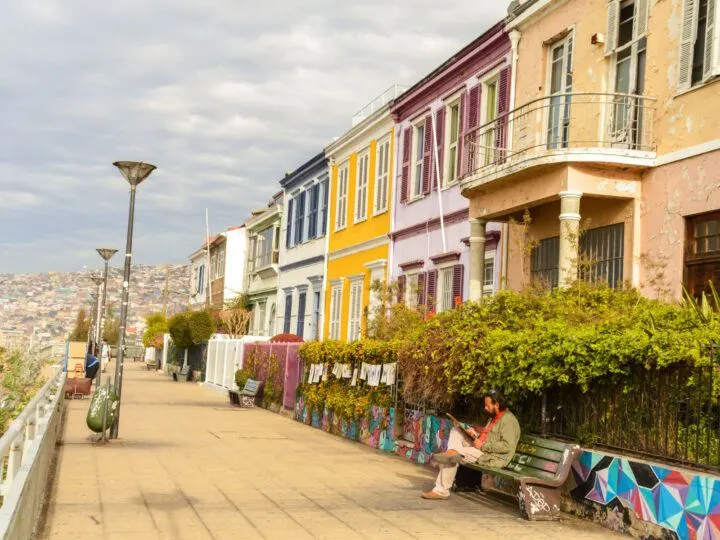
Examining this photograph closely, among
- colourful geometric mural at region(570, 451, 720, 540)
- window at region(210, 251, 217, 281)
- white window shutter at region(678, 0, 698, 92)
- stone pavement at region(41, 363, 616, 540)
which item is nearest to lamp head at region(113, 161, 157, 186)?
stone pavement at region(41, 363, 616, 540)

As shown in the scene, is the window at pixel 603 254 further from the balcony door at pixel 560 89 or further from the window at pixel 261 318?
the window at pixel 261 318

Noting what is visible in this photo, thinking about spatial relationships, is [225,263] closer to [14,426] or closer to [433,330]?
[433,330]

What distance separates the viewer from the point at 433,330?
1405 centimetres

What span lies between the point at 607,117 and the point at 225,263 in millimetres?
37668

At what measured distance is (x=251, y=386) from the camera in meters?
28.8

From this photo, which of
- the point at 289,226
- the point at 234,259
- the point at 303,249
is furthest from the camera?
the point at 234,259

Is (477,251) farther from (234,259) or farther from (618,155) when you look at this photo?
(234,259)

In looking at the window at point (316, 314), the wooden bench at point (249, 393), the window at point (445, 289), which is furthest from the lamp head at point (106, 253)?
the window at point (445, 289)

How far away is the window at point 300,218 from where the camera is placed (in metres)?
36.9

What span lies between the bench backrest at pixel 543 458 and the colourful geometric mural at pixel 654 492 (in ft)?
0.79

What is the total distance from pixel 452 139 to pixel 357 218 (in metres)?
7.24

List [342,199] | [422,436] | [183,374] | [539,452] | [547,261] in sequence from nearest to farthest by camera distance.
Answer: [539,452], [422,436], [547,261], [342,199], [183,374]

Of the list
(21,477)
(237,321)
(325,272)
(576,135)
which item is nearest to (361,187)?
(325,272)

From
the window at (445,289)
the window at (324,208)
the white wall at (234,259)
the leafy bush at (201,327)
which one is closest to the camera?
the window at (445,289)
